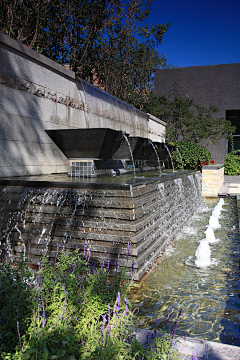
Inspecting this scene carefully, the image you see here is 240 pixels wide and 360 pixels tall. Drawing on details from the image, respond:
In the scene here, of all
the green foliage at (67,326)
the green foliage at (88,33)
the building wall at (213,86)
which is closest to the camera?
the green foliage at (67,326)

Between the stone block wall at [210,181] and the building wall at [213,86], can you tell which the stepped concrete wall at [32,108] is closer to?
the stone block wall at [210,181]

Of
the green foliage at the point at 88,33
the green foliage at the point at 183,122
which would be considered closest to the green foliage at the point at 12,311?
the green foliage at the point at 88,33

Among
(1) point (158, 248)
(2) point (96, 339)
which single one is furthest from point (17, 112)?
(2) point (96, 339)

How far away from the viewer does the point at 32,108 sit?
20.0 ft

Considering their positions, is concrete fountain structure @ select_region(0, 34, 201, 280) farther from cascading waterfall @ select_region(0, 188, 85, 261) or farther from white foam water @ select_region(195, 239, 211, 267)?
white foam water @ select_region(195, 239, 211, 267)

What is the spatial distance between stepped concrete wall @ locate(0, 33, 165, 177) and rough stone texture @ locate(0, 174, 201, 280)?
1.80 m

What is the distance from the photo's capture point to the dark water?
2506 mm

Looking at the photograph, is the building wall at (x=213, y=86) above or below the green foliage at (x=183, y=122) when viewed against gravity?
above

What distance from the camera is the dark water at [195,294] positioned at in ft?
8.22

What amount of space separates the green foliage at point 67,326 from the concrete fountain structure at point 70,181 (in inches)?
32.3

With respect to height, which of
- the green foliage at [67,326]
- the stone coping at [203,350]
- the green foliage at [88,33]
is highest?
the green foliage at [88,33]

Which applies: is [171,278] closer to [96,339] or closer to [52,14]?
[96,339]

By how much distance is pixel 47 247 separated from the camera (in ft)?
11.7

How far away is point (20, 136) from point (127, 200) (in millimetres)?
3376
